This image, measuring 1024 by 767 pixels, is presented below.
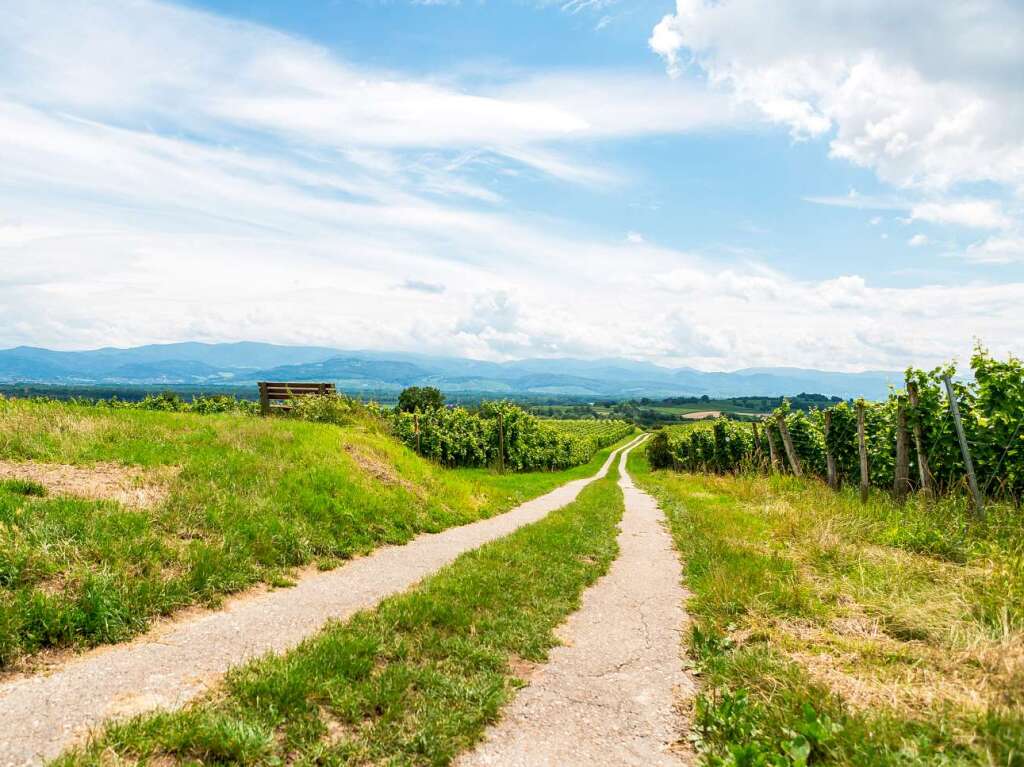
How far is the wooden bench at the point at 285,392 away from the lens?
73.5ft

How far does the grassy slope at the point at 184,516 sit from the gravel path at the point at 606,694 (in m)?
4.56

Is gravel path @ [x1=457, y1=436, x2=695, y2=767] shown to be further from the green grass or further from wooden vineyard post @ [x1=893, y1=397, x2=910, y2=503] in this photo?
wooden vineyard post @ [x1=893, y1=397, x2=910, y2=503]

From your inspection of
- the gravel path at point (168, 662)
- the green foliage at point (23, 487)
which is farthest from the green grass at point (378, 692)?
the green foliage at point (23, 487)

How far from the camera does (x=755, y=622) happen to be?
6395 mm

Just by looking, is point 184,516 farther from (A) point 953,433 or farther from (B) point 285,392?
(A) point 953,433

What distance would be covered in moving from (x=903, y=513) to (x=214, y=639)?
12.5 meters

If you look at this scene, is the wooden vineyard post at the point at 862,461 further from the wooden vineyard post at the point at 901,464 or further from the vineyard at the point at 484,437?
the vineyard at the point at 484,437

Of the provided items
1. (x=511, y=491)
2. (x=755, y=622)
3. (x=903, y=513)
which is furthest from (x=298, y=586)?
(x=511, y=491)

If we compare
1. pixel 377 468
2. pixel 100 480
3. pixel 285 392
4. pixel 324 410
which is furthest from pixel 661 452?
pixel 100 480

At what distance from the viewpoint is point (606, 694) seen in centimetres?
522

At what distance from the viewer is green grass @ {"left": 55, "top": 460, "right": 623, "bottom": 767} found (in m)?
3.86

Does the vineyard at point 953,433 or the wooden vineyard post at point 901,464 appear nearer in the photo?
the vineyard at point 953,433

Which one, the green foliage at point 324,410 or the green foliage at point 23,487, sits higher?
the green foliage at point 324,410

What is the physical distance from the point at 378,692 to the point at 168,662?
2323 millimetres
